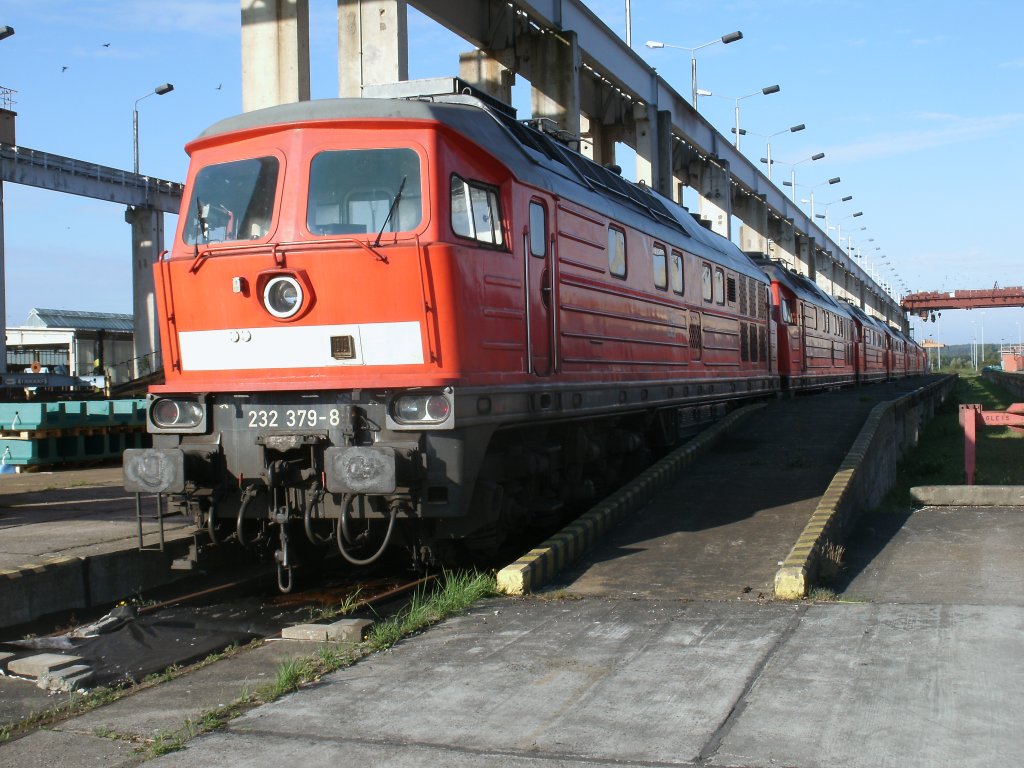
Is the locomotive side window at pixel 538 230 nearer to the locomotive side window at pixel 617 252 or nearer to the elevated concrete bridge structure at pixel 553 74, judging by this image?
the locomotive side window at pixel 617 252

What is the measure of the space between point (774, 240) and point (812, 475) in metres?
36.8

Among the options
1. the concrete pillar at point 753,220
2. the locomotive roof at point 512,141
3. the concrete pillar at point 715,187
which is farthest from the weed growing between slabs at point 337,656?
the concrete pillar at point 753,220

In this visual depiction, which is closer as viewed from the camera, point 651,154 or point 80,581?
point 80,581

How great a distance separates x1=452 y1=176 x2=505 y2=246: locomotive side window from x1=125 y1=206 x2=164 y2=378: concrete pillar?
3558cm

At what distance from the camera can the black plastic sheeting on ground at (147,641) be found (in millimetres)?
6352

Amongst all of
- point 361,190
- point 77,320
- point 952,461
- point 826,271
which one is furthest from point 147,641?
point 77,320

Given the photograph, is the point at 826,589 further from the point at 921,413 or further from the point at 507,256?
the point at 921,413

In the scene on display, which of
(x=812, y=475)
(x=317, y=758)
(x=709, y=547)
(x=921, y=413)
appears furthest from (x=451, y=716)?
(x=921, y=413)

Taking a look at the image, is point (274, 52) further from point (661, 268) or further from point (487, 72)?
point (487, 72)

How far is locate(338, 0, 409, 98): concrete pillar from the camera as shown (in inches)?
516

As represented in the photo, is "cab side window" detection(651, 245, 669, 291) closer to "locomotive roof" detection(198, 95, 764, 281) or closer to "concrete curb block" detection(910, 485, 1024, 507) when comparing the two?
"locomotive roof" detection(198, 95, 764, 281)

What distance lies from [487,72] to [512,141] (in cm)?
1217

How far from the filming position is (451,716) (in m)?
4.86

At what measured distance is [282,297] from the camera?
7.62 meters
